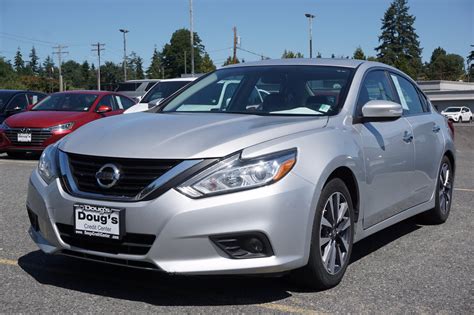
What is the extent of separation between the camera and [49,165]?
4.07m

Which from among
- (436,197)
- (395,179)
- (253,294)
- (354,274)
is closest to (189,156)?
(253,294)

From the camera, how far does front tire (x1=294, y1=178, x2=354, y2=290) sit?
3871mm

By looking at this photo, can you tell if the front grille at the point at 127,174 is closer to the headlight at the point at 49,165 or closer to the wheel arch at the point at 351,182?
the headlight at the point at 49,165

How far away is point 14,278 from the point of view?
13.9 feet

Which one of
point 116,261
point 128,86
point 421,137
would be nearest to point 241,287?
point 116,261

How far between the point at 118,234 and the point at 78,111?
10.2 metres

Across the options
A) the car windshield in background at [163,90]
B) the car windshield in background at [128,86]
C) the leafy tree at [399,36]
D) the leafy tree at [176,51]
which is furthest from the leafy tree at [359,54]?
the car windshield in background at [163,90]

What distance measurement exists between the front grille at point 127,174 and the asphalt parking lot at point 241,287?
2.22 ft

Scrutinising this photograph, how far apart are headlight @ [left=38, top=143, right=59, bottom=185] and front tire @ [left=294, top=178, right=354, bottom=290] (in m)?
1.64

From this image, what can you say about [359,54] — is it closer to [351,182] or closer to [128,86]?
[128,86]

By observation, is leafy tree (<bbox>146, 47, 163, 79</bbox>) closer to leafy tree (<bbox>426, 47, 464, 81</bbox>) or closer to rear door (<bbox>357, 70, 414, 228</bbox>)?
leafy tree (<bbox>426, 47, 464, 81</bbox>)

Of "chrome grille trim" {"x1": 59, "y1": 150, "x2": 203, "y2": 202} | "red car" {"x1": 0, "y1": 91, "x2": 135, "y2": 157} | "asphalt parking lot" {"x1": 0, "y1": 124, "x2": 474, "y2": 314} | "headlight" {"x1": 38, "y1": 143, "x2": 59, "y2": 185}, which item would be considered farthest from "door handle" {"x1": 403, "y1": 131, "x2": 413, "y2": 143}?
"red car" {"x1": 0, "y1": 91, "x2": 135, "y2": 157}

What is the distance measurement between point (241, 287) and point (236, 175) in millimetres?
911

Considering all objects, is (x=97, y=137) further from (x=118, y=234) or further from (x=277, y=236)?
(x=277, y=236)
